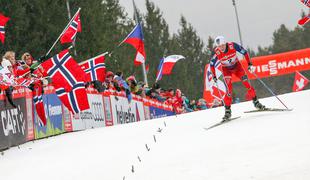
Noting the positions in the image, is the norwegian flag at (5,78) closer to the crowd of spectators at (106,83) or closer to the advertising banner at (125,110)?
the crowd of spectators at (106,83)

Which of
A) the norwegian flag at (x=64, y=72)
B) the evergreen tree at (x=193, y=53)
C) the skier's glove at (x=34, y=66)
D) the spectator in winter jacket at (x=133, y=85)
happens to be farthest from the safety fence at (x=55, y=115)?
the evergreen tree at (x=193, y=53)

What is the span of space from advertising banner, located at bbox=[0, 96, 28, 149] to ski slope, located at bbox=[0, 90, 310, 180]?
0.29 meters

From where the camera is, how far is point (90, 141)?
12.3m

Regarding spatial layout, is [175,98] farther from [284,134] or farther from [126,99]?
[284,134]

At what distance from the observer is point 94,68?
1727 centimetres

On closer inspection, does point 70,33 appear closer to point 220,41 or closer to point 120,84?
point 120,84

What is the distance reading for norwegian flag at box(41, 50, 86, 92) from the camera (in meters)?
12.6

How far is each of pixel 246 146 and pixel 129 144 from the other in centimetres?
327

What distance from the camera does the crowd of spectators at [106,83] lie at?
12.7 metres

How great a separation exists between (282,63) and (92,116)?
27.2 m

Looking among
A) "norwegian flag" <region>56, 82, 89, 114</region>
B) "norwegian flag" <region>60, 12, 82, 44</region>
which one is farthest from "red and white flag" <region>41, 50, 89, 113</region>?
"norwegian flag" <region>60, 12, 82, 44</region>

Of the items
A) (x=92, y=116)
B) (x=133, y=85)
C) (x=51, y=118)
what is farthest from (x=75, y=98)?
(x=133, y=85)

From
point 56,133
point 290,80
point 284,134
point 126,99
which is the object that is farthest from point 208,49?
point 284,134

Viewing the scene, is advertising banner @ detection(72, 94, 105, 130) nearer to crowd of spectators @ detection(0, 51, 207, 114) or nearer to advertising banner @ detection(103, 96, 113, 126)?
advertising banner @ detection(103, 96, 113, 126)
